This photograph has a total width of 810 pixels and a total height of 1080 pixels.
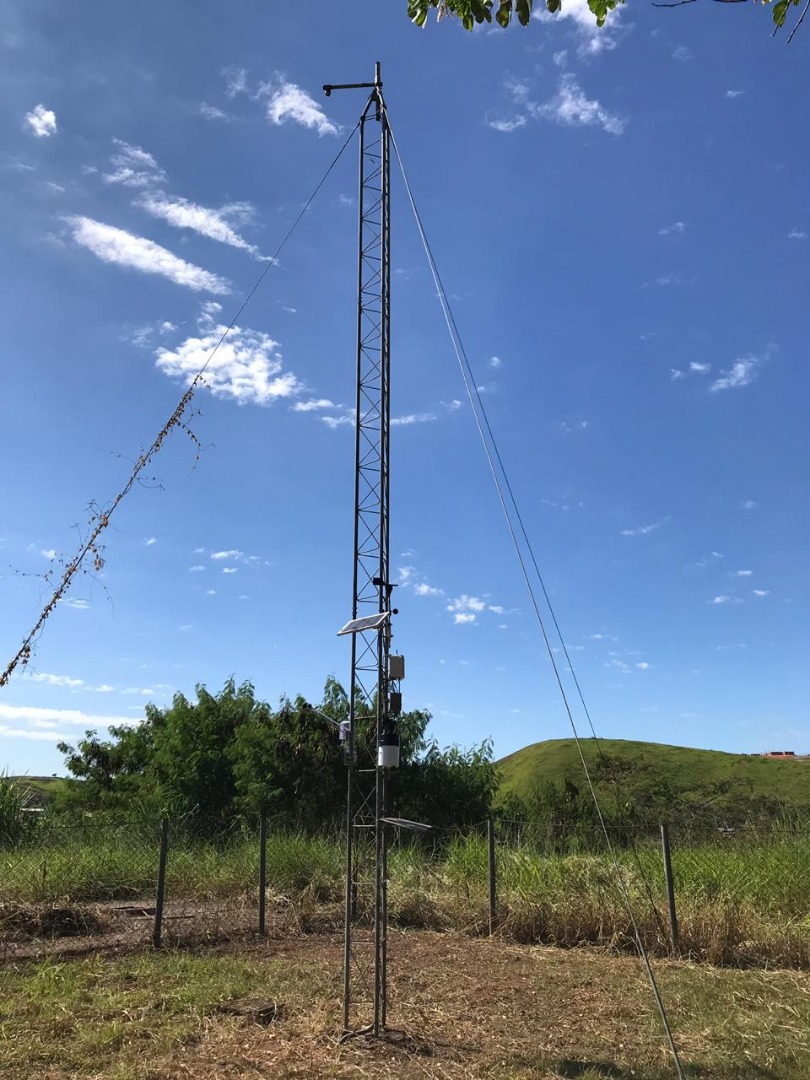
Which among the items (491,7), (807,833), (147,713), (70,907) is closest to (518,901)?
(807,833)

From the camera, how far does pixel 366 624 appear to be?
633 cm

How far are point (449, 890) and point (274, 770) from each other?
971 centimetres

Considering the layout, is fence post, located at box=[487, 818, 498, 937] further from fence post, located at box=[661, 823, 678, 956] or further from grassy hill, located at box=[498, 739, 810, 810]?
grassy hill, located at box=[498, 739, 810, 810]

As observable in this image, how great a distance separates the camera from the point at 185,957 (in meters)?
9.07

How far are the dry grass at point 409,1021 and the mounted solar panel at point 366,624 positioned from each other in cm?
290

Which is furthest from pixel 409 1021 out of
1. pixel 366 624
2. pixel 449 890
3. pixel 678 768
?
pixel 678 768

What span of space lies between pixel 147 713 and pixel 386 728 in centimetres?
2170

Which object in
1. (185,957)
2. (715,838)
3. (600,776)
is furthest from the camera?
(600,776)

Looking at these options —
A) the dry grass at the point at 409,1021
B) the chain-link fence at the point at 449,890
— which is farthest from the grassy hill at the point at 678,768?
the dry grass at the point at 409,1021

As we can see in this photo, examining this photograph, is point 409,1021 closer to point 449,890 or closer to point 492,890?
point 492,890

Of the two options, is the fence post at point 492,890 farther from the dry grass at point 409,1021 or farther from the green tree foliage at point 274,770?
the green tree foliage at point 274,770

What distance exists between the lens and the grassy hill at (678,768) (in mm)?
41062

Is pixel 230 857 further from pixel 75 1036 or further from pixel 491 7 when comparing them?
pixel 491 7

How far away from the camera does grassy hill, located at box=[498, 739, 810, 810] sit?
4106 centimetres
